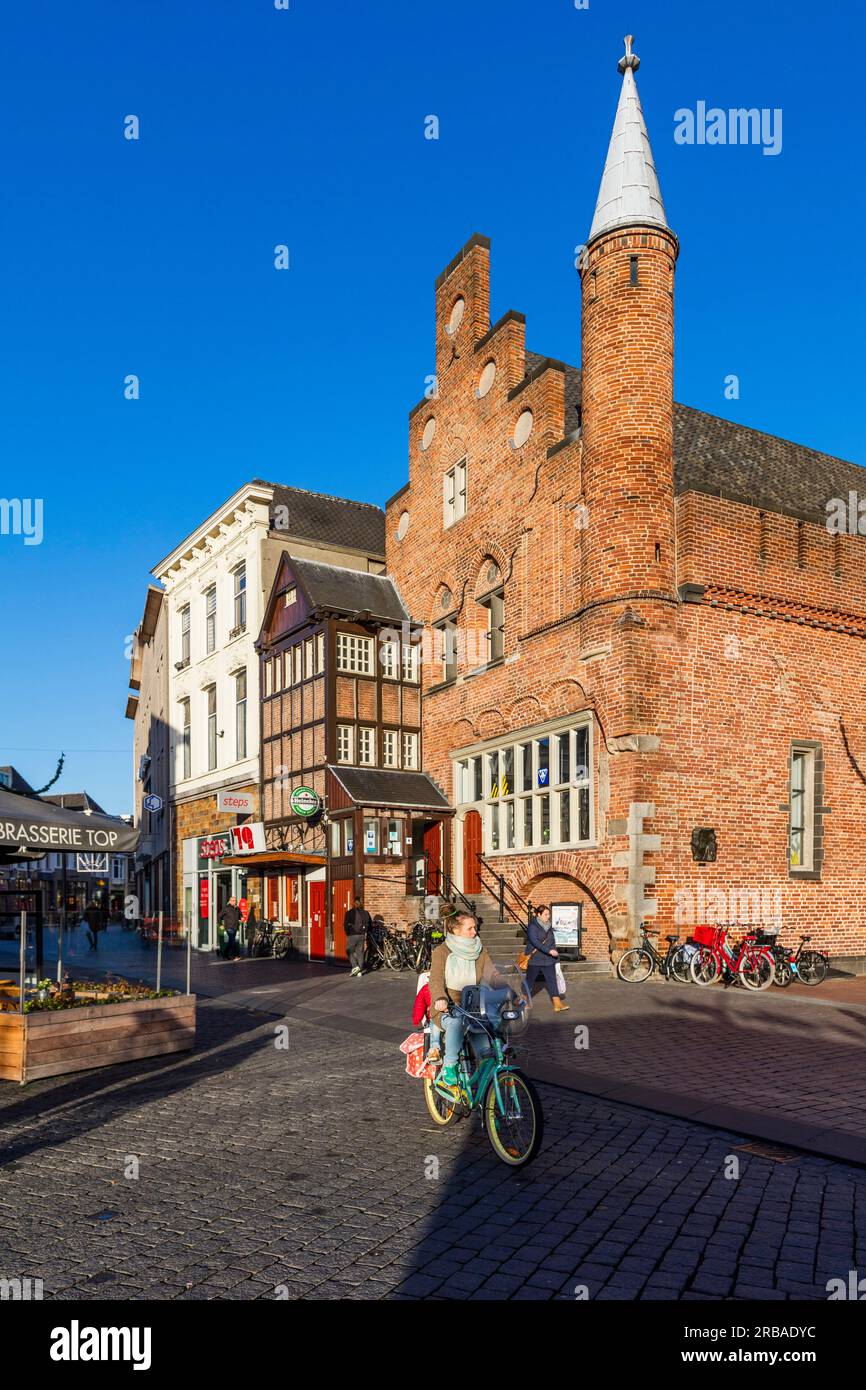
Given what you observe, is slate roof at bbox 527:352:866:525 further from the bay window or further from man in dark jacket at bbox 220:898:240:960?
man in dark jacket at bbox 220:898:240:960

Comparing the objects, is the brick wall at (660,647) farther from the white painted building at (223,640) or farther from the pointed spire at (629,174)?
the white painted building at (223,640)

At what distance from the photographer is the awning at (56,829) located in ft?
34.7

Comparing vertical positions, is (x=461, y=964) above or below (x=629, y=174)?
Result: below

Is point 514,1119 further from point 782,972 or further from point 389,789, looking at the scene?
point 389,789

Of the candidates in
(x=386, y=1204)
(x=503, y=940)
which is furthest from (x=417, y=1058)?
(x=503, y=940)

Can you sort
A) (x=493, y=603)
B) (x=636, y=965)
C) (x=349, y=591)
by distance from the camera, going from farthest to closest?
(x=349, y=591) < (x=493, y=603) < (x=636, y=965)

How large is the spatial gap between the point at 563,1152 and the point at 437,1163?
94 centimetres

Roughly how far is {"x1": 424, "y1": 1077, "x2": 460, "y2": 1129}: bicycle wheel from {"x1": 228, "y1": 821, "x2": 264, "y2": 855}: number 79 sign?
834 inches

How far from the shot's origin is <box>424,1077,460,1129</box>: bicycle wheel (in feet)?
26.3

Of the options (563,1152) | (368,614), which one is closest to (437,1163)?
(563,1152)

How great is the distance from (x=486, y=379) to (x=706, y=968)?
574 inches

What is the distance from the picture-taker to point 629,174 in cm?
2011

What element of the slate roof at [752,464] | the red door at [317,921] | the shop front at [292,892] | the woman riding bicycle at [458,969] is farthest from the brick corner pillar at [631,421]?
the woman riding bicycle at [458,969]
